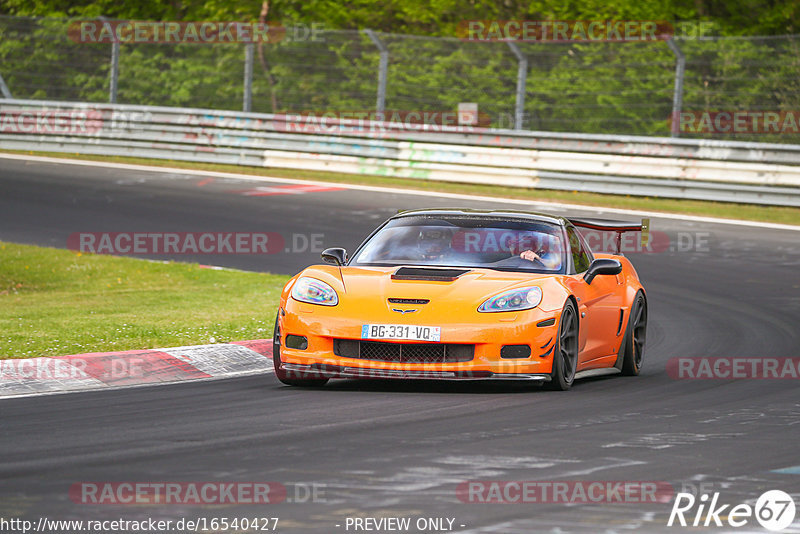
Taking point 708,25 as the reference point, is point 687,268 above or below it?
below

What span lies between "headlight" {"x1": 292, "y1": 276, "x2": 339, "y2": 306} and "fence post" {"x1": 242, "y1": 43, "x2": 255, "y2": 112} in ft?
56.9

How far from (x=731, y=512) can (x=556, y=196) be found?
18.2 m

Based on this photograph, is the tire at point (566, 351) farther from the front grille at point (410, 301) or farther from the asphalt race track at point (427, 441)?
the front grille at point (410, 301)

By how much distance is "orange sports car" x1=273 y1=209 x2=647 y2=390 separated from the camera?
8695mm

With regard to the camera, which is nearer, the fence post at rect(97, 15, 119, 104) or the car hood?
the car hood

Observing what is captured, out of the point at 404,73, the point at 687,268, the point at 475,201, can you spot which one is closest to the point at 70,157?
the point at 404,73

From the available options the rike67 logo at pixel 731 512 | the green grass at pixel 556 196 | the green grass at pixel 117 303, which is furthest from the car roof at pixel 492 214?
the green grass at pixel 556 196

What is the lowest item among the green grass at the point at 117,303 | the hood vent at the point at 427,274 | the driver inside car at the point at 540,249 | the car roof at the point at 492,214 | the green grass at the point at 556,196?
the green grass at the point at 117,303

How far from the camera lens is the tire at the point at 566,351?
29.2ft

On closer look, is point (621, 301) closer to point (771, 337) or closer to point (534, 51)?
point (771, 337)

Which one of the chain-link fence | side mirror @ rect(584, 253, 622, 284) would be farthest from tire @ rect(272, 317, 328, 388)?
the chain-link fence

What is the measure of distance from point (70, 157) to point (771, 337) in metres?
18.7

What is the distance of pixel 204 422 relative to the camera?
7.45 meters

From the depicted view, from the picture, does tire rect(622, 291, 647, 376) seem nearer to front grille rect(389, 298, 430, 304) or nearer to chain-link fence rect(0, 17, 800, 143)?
front grille rect(389, 298, 430, 304)
